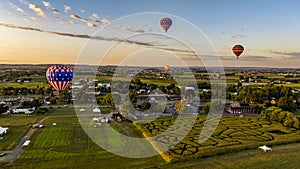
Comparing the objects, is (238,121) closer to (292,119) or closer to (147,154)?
(292,119)

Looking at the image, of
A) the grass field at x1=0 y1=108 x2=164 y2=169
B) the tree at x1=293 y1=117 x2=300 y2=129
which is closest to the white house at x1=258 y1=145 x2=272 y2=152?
the tree at x1=293 y1=117 x2=300 y2=129

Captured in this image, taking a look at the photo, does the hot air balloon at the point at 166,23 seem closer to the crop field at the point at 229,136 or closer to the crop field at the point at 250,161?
the crop field at the point at 229,136

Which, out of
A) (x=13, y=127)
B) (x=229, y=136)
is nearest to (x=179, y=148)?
(x=229, y=136)

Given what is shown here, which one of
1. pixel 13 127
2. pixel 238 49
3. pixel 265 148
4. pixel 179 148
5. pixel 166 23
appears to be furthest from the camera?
pixel 238 49

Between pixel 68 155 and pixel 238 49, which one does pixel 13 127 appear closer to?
pixel 68 155

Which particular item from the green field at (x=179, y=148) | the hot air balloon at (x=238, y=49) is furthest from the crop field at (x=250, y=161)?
the hot air balloon at (x=238, y=49)

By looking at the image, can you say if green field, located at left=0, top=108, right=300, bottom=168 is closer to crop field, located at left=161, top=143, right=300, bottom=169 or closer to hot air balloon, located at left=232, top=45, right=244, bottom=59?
crop field, located at left=161, top=143, right=300, bottom=169

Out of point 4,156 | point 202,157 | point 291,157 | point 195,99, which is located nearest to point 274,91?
point 195,99
